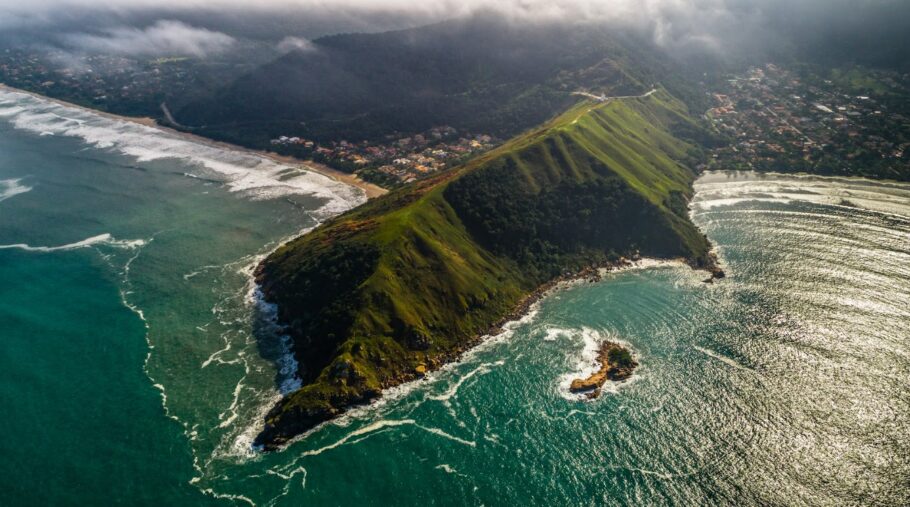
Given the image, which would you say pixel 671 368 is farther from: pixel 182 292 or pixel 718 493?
pixel 182 292

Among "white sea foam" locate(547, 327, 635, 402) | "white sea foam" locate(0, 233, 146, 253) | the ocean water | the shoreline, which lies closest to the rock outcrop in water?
"white sea foam" locate(547, 327, 635, 402)

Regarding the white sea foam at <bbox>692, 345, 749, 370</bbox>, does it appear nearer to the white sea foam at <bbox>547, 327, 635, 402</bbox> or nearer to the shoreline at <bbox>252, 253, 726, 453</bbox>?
the white sea foam at <bbox>547, 327, 635, 402</bbox>

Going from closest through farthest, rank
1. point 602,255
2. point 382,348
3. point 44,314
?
1. point 382,348
2. point 44,314
3. point 602,255

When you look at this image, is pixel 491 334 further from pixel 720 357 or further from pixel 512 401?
pixel 720 357

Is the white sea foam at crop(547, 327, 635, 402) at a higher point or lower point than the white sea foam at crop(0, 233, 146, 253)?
higher

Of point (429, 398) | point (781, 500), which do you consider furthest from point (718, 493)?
point (429, 398)

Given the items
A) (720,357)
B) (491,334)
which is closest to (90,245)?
(491,334)

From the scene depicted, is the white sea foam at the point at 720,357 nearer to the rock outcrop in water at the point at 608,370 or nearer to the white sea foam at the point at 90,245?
the rock outcrop in water at the point at 608,370
